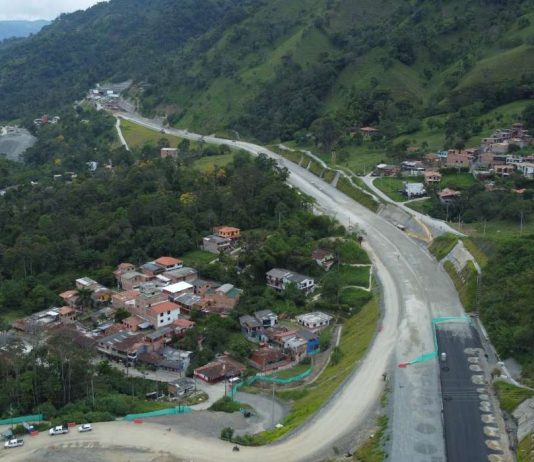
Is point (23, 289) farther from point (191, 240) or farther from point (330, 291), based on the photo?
point (330, 291)

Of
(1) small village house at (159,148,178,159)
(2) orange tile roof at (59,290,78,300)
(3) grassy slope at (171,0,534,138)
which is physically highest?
(3) grassy slope at (171,0,534,138)

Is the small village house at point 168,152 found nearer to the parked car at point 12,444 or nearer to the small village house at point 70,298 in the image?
the small village house at point 70,298

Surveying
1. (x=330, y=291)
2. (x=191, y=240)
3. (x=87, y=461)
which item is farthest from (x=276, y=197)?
(x=87, y=461)

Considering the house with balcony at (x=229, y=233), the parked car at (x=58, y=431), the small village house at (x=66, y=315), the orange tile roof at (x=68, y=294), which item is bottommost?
the parked car at (x=58, y=431)

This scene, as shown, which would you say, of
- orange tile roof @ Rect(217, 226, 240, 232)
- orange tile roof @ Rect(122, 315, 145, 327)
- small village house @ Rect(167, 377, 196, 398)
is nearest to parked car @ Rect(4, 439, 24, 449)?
small village house @ Rect(167, 377, 196, 398)

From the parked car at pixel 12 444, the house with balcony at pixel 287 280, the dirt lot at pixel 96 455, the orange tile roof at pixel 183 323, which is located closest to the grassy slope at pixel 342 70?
the house with balcony at pixel 287 280

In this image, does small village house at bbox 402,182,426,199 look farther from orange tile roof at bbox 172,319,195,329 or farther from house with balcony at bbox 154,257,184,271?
orange tile roof at bbox 172,319,195,329

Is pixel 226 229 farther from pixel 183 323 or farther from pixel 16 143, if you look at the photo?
pixel 16 143
